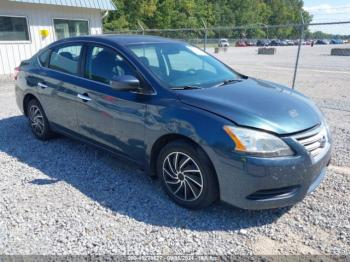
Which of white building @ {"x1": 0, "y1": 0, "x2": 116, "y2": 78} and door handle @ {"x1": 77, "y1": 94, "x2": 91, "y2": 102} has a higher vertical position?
white building @ {"x1": 0, "y1": 0, "x2": 116, "y2": 78}

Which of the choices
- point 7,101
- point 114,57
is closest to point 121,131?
point 114,57

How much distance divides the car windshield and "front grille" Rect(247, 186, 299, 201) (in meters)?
1.29

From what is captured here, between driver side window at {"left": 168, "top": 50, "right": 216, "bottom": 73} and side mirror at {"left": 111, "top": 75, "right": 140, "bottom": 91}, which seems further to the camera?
driver side window at {"left": 168, "top": 50, "right": 216, "bottom": 73}

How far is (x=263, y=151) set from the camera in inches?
98.1

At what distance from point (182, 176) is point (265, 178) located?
834 mm

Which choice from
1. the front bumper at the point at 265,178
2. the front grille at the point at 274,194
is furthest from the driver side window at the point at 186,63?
the front grille at the point at 274,194

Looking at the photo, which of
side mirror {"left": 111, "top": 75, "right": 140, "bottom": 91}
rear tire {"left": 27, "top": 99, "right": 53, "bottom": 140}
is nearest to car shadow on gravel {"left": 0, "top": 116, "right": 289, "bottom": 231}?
rear tire {"left": 27, "top": 99, "right": 53, "bottom": 140}

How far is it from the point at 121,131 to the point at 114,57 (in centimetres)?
88

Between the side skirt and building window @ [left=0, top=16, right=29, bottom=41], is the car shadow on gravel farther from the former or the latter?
building window @ [left=0, top=16, right=29, bottom=41]

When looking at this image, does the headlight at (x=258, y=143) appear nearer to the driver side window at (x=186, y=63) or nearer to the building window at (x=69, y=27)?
the driver side window at (x=186, y=63)

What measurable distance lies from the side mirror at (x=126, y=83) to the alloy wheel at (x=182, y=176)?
2.63 ft

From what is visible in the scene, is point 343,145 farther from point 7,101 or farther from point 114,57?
point 7,101

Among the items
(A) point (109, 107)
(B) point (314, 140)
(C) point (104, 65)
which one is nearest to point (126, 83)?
(A) point (109, 107)

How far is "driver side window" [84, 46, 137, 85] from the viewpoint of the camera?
343 centimetres
